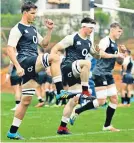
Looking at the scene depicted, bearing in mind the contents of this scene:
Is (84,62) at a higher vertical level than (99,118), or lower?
higher

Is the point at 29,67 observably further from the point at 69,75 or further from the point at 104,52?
the point at 104,52

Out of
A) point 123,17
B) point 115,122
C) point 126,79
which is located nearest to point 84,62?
point 115,122

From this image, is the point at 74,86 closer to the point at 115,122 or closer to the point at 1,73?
the point at 115,122

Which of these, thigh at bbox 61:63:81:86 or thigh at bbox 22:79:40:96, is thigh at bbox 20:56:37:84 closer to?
thigh at bbox 22:79:40:96

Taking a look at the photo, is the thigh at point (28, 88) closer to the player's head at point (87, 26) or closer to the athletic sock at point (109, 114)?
the player's head at point (87, 26)

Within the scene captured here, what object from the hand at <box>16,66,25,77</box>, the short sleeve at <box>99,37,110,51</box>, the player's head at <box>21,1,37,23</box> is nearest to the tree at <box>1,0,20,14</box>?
the short sleeve at <box>99,37,110,51</box>

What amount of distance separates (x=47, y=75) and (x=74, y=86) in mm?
11554

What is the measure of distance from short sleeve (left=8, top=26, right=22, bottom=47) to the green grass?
1.65m

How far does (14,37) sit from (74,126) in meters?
3.42

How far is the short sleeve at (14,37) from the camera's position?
1190 cm

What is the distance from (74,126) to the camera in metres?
14.7

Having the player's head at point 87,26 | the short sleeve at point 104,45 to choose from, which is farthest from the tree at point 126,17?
the player's head at point 87,26

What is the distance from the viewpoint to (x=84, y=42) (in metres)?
13.1

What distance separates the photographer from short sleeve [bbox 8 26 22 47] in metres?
11.9
